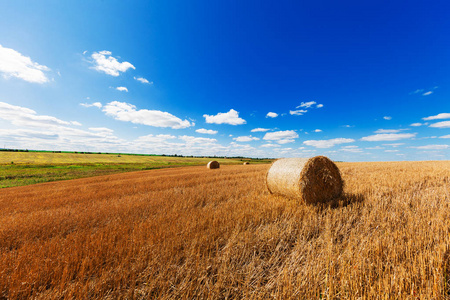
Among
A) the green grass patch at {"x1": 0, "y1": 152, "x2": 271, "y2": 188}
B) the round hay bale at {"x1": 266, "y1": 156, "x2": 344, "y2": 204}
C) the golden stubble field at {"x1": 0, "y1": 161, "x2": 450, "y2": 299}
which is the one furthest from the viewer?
the green grass patch at {"x1": 0, "y1": 152, "x2": 271, "y2": 188}

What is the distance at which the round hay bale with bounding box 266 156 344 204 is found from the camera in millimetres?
6125

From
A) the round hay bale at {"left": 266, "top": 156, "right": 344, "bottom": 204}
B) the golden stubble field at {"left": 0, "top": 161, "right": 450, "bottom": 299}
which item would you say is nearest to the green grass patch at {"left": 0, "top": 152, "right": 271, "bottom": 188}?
the golden stubble field at {"left": 0, "top": 161, "right": 450, "bottom": 299}

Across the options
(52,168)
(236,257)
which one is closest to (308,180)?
(236,257)

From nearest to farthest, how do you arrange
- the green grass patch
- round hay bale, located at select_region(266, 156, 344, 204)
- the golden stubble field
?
the golden stubble field < round hay bale, located at select_region(266, 156, 344, 204) < the green grass patch

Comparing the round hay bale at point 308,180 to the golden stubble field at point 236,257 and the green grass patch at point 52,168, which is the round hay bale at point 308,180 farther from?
the green grass patch at point 52,168

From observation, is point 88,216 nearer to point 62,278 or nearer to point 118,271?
point 62,278

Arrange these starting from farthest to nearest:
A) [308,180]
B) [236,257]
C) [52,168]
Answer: [52,168], [308,180], [236,257]

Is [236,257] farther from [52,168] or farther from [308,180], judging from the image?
[52,168]

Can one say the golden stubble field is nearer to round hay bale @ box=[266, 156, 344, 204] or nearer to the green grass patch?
round hay bale @ box=[266, 156, 344, 204]

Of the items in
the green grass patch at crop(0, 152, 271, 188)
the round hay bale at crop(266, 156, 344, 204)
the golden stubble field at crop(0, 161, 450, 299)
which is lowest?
the green grass patch at crop(0, 152, 271, 188)

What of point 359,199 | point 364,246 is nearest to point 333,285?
point 364,246

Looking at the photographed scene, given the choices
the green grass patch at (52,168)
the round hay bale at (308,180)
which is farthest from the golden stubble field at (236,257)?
the green grass patch at (52,168)

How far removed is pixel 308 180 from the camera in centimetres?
619

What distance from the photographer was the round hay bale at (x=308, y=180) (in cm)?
612
